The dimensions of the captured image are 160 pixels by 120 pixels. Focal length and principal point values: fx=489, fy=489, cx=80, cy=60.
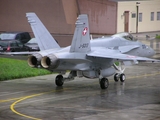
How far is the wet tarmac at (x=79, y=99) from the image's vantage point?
14312 millimetres

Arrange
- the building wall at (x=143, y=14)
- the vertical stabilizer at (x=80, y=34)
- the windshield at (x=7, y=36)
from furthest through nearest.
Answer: the building wall at (x=143, y=14) < the windshield at (x=7, y=36) < the vertical stabilizer at (x=80, y=34)

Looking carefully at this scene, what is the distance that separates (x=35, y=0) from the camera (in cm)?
3950

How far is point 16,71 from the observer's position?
24.9 metres

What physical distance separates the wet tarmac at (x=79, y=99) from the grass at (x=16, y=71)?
0.69 meters

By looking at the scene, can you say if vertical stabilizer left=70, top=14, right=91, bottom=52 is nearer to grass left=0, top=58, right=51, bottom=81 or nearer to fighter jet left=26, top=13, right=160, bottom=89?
fighter jet left=26, top=13, right=160, bottom=89

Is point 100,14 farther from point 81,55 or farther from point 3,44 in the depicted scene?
point 81,55

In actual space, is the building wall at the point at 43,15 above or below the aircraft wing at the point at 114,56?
above

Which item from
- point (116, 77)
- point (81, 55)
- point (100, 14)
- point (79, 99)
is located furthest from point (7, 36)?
point (79, 99)

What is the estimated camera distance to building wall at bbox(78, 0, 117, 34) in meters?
42.7

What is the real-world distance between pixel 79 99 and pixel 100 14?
92.8ft

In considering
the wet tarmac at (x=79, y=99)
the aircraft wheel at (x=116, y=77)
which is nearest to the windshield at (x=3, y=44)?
the wet tarmac at (x=79, y=99)

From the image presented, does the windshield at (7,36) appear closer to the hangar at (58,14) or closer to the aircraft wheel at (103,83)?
the hangar at (58,14)

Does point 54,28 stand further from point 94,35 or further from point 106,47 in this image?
point 106,47

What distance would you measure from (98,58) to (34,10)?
20519mm
